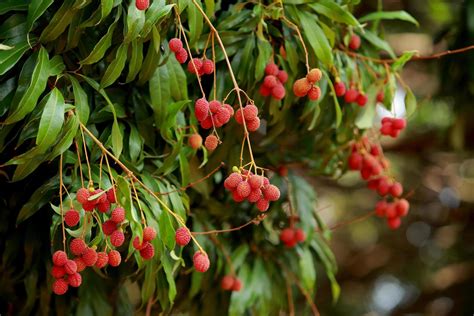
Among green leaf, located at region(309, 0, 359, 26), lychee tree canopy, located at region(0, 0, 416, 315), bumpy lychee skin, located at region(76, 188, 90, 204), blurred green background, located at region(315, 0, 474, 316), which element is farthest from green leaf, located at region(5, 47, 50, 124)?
blurred green background, located at region(315, 0, 474, 316)

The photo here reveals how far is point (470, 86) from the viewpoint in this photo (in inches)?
84.7

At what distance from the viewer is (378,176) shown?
1.75 m

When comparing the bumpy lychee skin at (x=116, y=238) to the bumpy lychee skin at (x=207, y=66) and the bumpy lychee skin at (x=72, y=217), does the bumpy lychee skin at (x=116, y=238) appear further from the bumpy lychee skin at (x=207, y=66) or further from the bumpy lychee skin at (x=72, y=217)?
the bumpy lychee skin at (x=207, y=66)

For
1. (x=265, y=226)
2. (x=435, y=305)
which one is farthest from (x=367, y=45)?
(x=435, y=305)

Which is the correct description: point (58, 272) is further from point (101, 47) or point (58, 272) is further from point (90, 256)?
point (101, 47)

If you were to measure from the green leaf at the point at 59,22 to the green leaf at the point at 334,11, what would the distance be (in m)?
0.49

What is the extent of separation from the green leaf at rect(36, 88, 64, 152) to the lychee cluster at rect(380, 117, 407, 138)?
2.30ft

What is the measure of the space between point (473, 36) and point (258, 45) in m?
0.84

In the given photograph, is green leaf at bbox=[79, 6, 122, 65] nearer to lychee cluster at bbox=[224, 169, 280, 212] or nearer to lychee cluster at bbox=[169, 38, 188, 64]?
lychee cluster at bbox=[169, 38, 188, 64]

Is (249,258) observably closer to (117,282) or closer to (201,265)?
(117,282)

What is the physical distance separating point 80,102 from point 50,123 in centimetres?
11

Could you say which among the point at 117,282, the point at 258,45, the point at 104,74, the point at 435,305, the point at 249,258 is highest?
the point at 104,74

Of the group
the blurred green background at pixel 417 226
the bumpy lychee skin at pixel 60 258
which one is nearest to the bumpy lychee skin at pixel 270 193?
the bumpy lychee skin at pixel 60 258

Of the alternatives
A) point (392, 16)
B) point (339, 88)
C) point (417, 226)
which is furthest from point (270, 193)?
point (417, 226)
